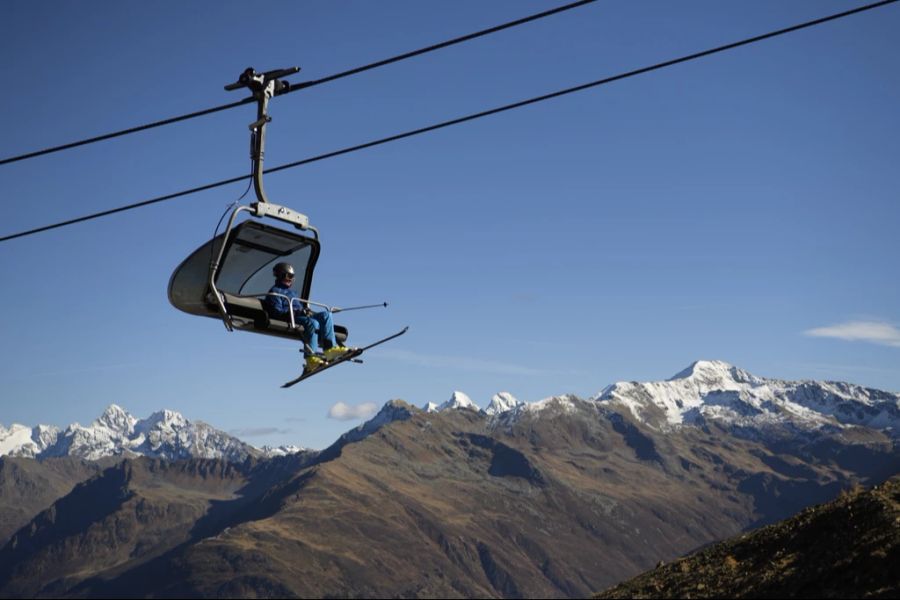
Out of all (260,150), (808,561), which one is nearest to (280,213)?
(260,150)

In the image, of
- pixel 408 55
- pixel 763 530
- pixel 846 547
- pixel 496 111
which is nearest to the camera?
pixel 408 55

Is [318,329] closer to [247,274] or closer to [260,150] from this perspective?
[247,274]

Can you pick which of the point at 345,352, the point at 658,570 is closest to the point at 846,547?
the point at 658,570

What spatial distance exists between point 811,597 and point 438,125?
14107mm

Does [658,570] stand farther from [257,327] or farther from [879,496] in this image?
[257,327]

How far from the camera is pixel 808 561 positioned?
24453 mm

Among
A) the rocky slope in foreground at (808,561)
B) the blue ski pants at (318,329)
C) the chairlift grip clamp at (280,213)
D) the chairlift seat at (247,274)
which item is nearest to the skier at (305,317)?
the blue ski pants at (318,329)

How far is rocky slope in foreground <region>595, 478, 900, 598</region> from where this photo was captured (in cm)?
2170

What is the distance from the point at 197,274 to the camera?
953 inches

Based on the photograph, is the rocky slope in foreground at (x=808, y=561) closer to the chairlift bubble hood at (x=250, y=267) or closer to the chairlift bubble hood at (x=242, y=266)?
the chairlift bubble hood at (x=250, y=267)

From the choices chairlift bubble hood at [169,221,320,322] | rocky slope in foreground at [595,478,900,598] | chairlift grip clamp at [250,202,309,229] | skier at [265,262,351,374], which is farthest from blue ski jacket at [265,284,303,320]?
rocky slope in foreground at [595,478,900,598]

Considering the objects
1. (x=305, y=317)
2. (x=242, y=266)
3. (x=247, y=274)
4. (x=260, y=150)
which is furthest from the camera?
(x=305, y=317)

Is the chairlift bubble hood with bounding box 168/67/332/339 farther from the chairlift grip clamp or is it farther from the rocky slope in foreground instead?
the rocky slope in foreground

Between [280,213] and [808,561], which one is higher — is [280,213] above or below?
above
